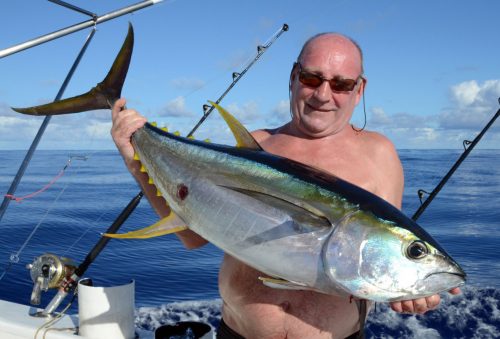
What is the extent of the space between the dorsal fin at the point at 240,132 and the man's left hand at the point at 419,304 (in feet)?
2.52

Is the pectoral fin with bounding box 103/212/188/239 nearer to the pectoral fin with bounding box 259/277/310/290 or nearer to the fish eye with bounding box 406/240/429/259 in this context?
the pectoral fin with bounding box 259/277/310/290

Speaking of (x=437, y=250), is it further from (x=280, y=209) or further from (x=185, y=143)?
(x=185, y=143)

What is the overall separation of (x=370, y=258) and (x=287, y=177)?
0.40 meters

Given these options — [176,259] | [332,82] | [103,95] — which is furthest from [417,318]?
[103,95]

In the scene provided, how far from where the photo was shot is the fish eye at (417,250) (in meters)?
1.48

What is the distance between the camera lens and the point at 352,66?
2111 mm

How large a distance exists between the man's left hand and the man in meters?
0.36

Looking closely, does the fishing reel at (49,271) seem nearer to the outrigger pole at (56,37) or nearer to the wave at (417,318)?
the outrigger pole at (56,37)

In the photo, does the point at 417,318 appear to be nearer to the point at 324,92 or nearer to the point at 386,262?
the point at 324,92

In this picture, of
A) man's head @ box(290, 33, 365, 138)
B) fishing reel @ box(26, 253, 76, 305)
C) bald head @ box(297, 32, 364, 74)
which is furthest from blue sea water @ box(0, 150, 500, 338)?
bald head @ box(297, 32, 364, 74)

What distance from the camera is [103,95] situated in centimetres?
231

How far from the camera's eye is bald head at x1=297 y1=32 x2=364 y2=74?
2.12 metres

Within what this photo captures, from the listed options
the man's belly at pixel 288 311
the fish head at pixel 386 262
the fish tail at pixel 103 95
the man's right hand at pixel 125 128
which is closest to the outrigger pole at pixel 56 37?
the fish tail at pixel 103 95

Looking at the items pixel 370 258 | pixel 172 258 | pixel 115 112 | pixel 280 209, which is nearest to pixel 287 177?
pixel 280 209
